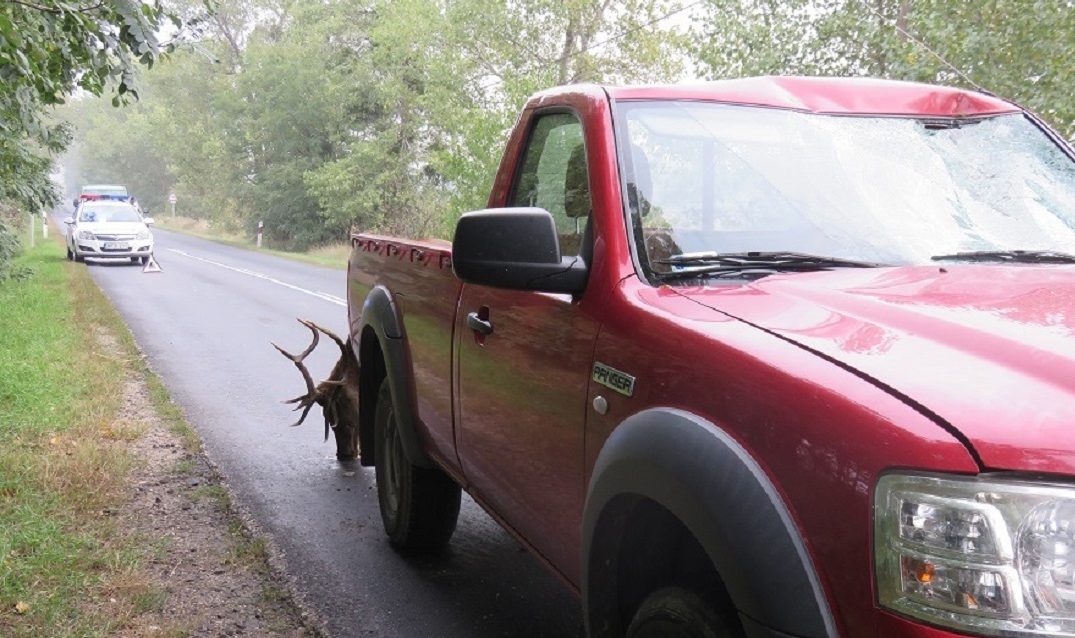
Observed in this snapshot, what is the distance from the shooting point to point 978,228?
9.16 feet

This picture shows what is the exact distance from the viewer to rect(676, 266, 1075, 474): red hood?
1.52m

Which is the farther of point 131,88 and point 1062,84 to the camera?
point 1062,84

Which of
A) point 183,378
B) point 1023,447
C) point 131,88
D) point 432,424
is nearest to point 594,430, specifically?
point 1023,447

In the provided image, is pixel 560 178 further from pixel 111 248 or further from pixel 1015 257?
pixel 111 248

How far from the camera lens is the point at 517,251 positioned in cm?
256

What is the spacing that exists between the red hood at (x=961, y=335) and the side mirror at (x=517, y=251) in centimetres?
38

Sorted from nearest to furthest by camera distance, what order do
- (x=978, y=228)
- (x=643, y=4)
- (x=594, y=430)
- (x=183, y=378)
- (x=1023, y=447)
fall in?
(x=1023, y=447) → (x=594, y=430) → (x=978, y=228) → (x=183, y=378) → (x=643, y=4)

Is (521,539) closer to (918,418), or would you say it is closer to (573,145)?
(573,145)

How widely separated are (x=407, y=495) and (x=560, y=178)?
6.56ft

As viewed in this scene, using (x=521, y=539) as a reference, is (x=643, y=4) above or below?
above

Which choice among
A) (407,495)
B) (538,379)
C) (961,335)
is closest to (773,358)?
(961,335)

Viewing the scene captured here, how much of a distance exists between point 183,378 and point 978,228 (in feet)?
27.3

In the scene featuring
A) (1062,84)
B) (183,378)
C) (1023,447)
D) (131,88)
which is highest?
(1062,84)

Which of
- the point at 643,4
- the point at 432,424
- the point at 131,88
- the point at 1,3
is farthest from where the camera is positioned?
the point at 643,4
